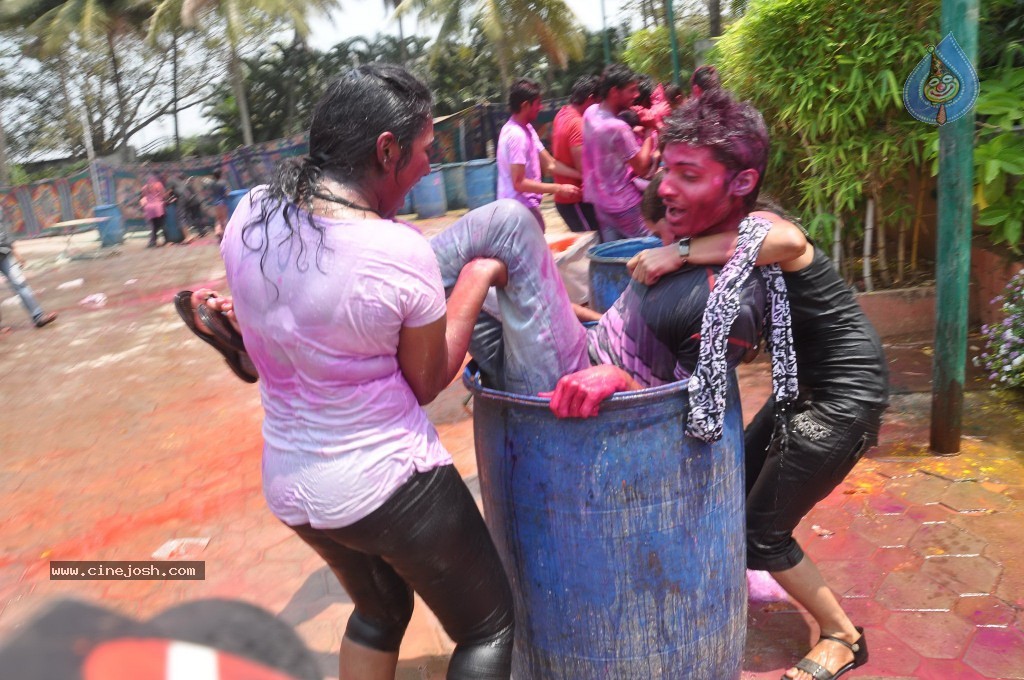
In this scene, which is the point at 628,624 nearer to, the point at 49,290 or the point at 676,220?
the point at 676,220

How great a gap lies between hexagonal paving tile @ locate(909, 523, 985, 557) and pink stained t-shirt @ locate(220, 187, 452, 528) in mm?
2145

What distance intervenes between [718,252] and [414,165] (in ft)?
2.47

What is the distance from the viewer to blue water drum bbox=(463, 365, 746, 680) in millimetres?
1852

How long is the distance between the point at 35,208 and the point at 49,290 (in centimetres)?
1186

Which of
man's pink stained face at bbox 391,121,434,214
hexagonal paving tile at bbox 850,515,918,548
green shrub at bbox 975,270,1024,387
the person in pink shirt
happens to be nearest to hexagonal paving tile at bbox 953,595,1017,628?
hexagonal paving tile at bbox 850,515,918,548

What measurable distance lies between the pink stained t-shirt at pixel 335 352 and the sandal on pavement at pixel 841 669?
137 cm

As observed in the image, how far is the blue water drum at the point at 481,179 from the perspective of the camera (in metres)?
16.8

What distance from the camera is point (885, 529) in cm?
315

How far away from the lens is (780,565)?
93.4 inches

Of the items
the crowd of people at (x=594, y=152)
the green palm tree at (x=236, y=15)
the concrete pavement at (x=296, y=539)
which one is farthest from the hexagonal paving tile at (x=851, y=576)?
the green palm tree at (x=236, y=15)

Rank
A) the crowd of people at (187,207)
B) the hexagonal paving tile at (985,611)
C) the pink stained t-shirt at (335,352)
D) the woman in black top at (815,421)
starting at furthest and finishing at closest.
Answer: the crowd of people at (187,207), the hexagonal paving tile at (985,611), the woman in black top at (815,421), the pink stained t-shirt at (335,352)

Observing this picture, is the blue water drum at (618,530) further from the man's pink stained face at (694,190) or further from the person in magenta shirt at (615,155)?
the person in magenta shirt at (615,155)

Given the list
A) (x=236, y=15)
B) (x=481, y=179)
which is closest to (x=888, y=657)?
(x=481, y=179)

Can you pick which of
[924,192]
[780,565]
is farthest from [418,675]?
[924,192]
